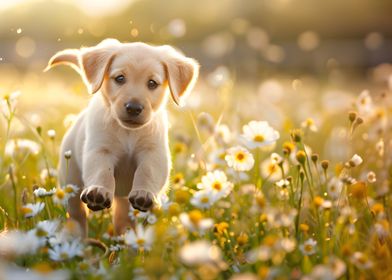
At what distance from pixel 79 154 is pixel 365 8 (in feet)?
58.0

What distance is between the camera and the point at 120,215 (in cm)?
384

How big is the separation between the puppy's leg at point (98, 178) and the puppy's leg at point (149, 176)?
108 millimetres

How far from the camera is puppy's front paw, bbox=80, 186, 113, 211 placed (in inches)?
112

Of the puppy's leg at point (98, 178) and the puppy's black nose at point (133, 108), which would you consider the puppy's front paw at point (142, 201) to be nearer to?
the puppy's leg at point (98, 178)

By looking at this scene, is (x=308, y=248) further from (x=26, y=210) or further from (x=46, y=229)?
(x=26, y=210)

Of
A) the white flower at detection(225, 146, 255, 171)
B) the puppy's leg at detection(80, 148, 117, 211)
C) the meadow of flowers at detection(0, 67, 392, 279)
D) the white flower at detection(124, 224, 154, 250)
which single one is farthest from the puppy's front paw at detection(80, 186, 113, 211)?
the white flower at detection(225, 146, 255, 171)

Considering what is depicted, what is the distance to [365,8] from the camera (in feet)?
65.6

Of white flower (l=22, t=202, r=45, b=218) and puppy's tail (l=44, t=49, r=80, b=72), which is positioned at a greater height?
puppy's tail (l=44, t=49, r=80, b=72)

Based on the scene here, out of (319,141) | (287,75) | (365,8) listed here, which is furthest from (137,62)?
(365,8)

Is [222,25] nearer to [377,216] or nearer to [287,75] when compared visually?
[287,75]

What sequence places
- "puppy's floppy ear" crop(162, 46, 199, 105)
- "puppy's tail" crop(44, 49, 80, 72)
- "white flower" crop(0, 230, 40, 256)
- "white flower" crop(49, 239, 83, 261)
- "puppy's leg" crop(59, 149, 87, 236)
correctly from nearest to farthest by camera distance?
1. "white flower" crop(0, 230, 40, 256)
2. "white flower" crop(49, 239, 83, 261)
3. "puppy's floppy ear" crop(162, 46, 199, 105)
4. "puppy's tail" crop(44, 49, 80, 72)
5. "puppy's leg" crop(59, 149, 87, 236)

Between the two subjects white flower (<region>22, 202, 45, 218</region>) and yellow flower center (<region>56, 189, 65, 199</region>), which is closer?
white flower (<region>22, 202, 45, 218</region>)

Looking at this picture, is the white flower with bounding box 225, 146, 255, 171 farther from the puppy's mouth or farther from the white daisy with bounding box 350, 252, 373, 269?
the white daisy with bounding box 350, 252, 373, 269

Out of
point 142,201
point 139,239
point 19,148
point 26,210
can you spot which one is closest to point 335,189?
point 142,201
